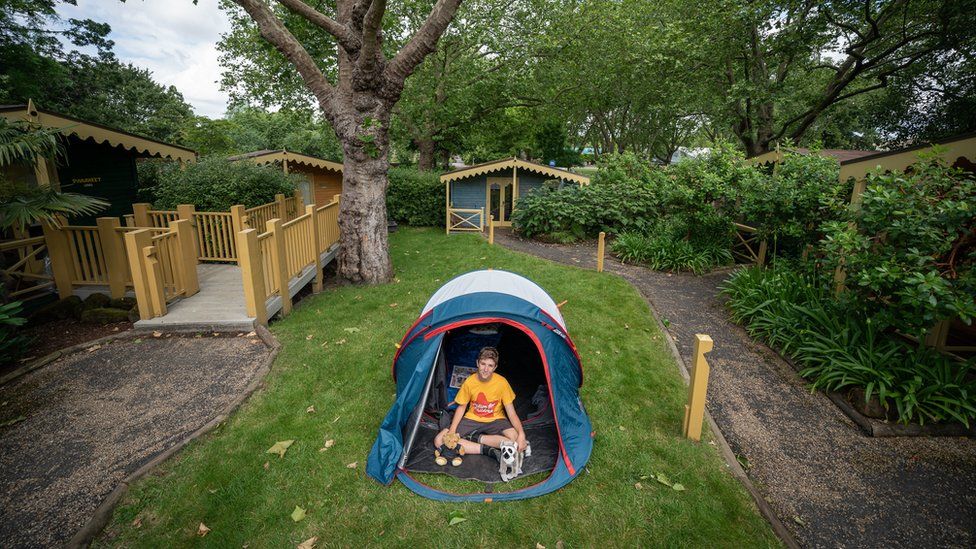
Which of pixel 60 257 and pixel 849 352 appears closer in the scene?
pixel 849 352

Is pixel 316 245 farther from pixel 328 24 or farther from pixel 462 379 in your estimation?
pixel 462 379

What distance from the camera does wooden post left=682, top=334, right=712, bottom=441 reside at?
408 cm

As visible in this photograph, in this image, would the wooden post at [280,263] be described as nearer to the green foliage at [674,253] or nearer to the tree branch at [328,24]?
the tree branch at [328,24]

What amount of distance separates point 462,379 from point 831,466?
372 cm

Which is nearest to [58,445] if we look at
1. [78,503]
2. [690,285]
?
[78,503]

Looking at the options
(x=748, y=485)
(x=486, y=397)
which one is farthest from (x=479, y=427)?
(x=748, y=485)

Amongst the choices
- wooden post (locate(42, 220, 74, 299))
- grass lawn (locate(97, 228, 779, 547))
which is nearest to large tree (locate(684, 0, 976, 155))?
grass lawn (locate(97, 228, 779, 547))

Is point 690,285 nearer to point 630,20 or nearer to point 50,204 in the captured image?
point 50,204

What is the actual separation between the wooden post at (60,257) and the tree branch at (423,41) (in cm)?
576

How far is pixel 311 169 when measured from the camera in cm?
1723

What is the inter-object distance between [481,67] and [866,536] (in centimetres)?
1994

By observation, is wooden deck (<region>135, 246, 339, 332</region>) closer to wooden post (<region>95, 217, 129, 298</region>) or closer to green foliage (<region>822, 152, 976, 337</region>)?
wooden post (<region>95, 217, 129, 298</region>)

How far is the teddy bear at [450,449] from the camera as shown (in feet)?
13.2

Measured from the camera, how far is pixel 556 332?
4316 millimetres
